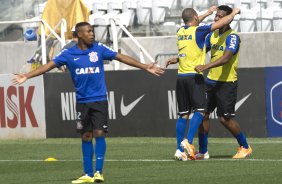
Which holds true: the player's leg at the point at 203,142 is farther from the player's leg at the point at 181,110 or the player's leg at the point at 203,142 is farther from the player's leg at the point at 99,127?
the player's leg at the point at 99,127

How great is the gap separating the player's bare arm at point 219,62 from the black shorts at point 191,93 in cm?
44

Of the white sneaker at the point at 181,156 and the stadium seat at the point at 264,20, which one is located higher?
the stadium seat at the point at 264,20

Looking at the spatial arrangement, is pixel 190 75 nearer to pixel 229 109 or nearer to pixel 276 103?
pixel 229 109

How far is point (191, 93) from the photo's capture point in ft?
51.6

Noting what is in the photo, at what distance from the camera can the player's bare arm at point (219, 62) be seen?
15211mm

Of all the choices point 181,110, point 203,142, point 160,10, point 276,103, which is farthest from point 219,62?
point 160,10

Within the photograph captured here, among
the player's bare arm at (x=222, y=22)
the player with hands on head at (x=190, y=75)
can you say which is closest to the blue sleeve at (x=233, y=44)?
the player with hands on head at (x=190, y=75)

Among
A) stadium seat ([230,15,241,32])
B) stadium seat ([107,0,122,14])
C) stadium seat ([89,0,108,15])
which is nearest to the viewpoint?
stadium seat ([230,15,241,32])

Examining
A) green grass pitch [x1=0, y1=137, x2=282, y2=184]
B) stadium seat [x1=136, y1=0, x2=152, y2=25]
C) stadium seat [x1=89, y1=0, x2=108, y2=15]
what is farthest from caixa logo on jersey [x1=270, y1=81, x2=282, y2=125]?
stadium seat [x1=89, y1=0, x2=108, y2=15]

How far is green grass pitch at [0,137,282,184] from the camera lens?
1308 centimetres

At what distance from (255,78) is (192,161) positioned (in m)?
5.45

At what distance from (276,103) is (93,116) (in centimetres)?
779

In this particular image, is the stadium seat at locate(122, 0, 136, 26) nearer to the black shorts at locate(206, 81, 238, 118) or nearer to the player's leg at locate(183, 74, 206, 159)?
the black shorts at locate(206, 81, 238, 118)

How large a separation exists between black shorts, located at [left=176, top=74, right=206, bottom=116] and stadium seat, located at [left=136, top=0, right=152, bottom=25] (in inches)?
432
